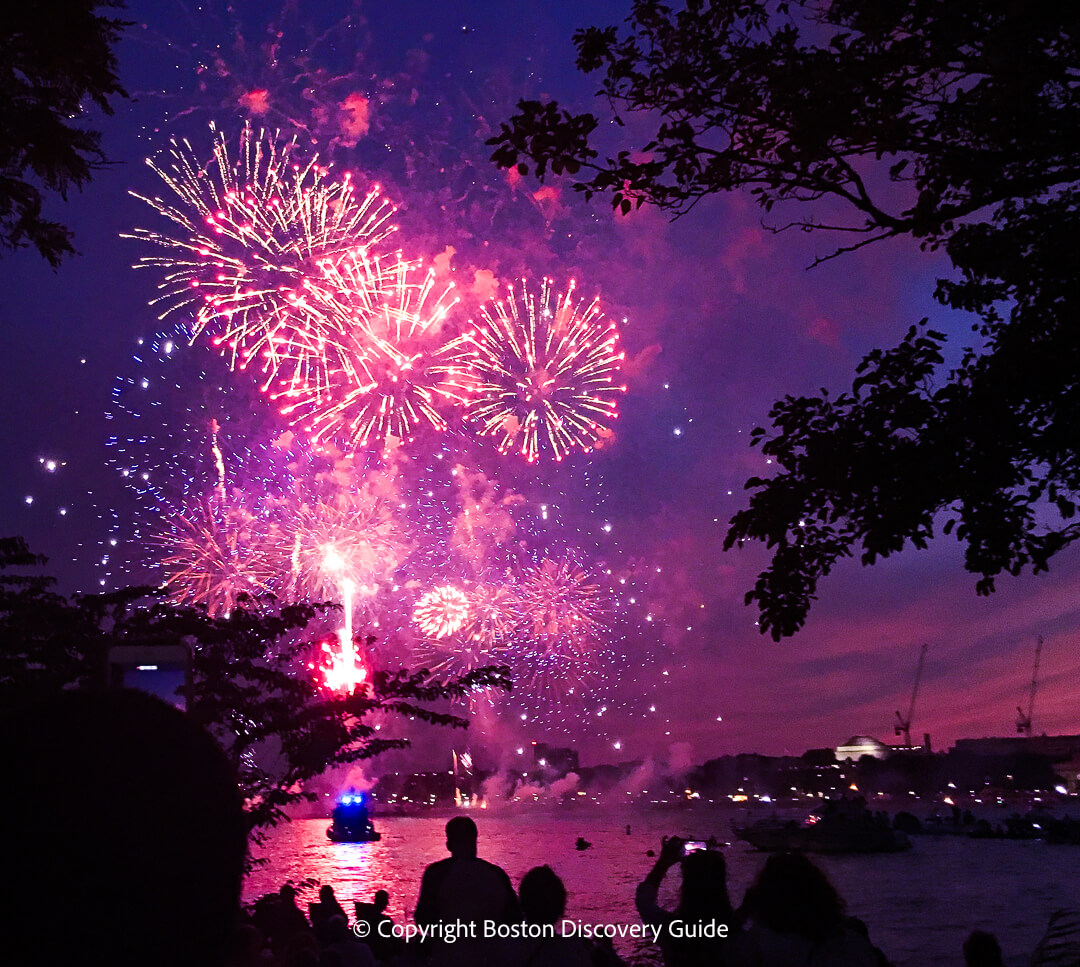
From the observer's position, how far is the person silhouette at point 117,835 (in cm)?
174

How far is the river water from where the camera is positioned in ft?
174

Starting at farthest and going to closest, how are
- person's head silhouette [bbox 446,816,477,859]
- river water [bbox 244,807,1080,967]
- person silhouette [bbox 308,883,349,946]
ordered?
river water [bbox 244,807,1080,967], person silhouette [bbox 308,883,349,946], person's head silhouette [bbox 446,816,477,859]

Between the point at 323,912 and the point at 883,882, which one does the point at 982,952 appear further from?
the point at 883,882

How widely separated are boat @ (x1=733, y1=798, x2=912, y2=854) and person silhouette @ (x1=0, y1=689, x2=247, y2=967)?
9381cm

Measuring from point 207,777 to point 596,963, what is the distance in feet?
23.5

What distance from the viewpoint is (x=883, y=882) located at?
80.7m

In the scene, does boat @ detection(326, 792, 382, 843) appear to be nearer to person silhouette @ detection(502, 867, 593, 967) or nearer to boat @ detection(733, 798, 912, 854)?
boat @ detection(733, 798, 912, 854)

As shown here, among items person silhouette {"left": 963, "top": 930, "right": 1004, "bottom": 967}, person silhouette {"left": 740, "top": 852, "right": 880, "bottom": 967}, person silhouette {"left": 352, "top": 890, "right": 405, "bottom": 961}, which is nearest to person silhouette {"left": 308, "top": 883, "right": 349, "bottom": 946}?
person silhouette {"left": 352, "top": 890, "right": 405, "bottom": 961}

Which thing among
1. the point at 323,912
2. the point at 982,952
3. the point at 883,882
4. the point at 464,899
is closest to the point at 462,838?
the point at 464,899

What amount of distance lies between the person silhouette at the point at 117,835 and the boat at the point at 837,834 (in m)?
93.8

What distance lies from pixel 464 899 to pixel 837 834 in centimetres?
9236

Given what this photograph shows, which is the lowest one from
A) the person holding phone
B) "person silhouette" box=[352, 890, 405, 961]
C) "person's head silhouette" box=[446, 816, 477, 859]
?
"person silhouette" box=[352, 890, 405, 961]

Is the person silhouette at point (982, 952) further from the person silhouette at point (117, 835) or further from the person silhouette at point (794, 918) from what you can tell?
the person silhouette at point (117, 835)

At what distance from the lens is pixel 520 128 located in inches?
340
